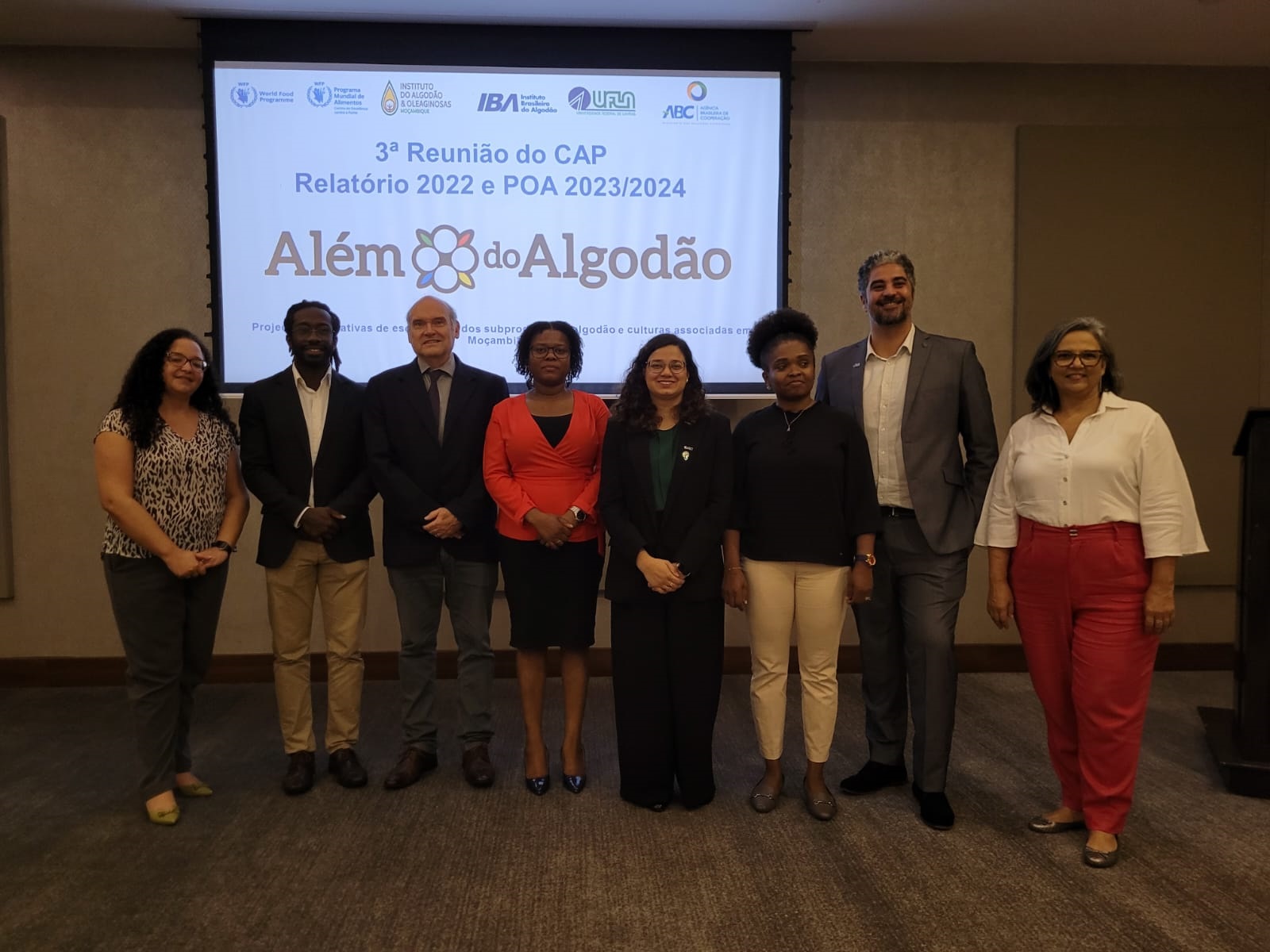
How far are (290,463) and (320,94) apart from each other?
217cm

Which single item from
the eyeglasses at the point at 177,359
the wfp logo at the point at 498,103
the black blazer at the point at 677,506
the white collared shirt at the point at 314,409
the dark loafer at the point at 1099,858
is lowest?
the dark loafer at the point at 1099,858

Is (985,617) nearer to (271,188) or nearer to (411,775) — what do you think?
(411,775)

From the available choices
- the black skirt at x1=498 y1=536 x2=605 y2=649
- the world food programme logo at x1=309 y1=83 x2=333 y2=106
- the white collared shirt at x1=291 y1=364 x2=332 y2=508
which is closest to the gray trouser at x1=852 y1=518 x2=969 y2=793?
the black skirt at x1=498 y1=536 x2=605 y2=649

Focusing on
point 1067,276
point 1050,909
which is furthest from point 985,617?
point 1050,909

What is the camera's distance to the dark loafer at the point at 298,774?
10.2 feet

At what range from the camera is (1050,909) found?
7.62ft

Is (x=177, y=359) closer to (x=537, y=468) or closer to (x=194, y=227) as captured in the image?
(x=537, y=468)

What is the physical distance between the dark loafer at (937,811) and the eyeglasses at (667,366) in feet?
5.30

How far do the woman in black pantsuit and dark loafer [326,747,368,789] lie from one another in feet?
3.16

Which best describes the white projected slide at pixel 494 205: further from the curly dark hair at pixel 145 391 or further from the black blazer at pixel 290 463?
the curly dark hair at pixel 145 391

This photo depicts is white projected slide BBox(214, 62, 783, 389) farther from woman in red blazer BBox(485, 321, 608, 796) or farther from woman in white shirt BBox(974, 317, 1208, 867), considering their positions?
woman in white shirt BBox(974, 317, 1208, 867)

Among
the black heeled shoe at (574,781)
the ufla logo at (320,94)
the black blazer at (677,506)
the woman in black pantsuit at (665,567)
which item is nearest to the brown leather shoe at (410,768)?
the black heeled shoe at (574,781)

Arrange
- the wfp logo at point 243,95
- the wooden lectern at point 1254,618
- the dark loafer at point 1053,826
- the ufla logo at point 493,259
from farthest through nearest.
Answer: the ufla logo at point 493,259 < the wfp logo at point 243,95 < the wooden lectern at point 1254,618 < the dark loafer at point 1053,826

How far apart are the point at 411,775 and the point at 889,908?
1707mm
